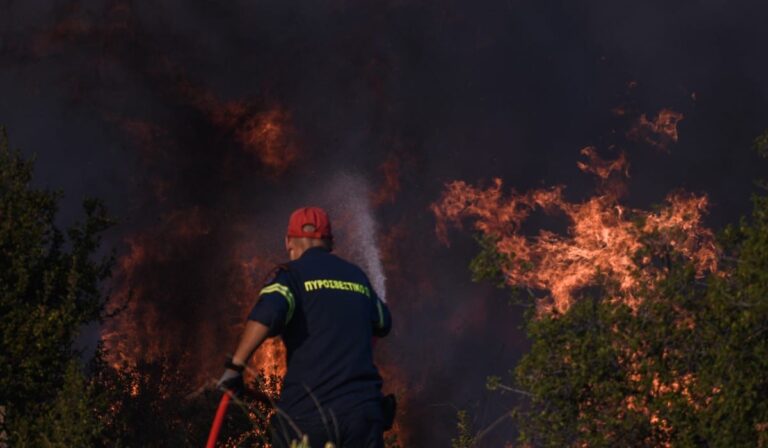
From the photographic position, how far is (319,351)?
770 cm

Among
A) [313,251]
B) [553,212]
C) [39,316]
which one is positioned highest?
[553,212]

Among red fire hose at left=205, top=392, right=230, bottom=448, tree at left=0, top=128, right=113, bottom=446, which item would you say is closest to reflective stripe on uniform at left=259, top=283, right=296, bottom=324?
red fire hose at left=205, top=392, right=230, bottom=448

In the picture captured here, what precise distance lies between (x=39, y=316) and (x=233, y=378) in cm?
675

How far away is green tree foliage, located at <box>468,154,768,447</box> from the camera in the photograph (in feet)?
28.8

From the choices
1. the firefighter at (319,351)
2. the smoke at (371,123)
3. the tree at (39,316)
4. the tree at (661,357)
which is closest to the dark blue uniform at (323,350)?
the firefighter at (319,351)

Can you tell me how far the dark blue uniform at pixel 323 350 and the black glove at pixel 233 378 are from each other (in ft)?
1.09

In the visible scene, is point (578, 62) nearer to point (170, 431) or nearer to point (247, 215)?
point (247, 215)

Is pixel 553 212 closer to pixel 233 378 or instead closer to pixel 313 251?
pixel 313 251

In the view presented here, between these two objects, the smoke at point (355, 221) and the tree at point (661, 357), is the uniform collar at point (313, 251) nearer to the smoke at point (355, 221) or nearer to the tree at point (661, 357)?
the tree at point (661, 357)

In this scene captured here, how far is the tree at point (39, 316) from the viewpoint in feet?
42.0

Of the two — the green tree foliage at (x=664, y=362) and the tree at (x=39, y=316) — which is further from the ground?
the tree at (x=39, y=316)

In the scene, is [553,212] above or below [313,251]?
above

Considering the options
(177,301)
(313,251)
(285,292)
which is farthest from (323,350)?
(177,301)

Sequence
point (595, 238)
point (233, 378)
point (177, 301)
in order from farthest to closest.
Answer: point (177, 301) < point (595, 238) < point (233, 378)
